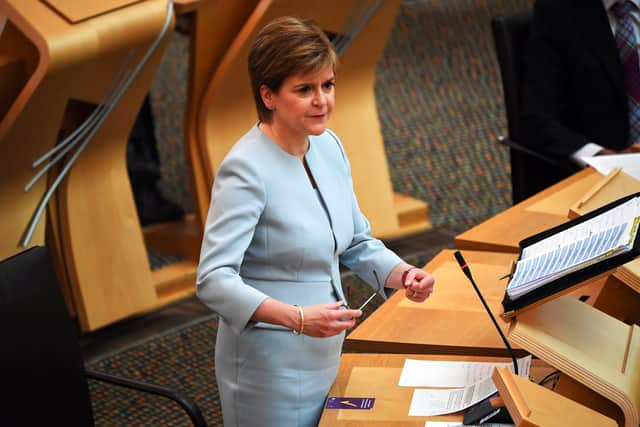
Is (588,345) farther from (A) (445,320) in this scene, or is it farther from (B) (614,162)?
(B) (614,162)

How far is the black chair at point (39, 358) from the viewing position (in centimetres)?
196

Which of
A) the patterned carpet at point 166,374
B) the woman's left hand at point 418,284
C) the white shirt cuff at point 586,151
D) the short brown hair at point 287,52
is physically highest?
the short brown hair at point 287,52

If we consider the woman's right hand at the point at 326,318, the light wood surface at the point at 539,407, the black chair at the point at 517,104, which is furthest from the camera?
the black chair at the point at 517,104

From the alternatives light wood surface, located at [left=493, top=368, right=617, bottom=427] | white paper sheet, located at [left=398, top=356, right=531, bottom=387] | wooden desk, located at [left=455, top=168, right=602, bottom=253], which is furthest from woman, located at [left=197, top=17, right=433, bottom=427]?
wooden desk, located at [left=455, top=168, right=602, bottom=253]

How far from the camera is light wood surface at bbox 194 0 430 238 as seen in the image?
3.91 meters

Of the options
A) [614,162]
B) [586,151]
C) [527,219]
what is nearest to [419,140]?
[586,151]

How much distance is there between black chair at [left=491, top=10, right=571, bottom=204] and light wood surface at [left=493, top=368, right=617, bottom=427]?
167 centimetres

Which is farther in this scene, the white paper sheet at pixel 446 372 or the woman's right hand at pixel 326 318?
the white paper sheet at pixel 446 372

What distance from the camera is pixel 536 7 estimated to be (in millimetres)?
3422

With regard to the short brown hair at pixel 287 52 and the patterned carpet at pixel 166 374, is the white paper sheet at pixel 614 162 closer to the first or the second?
the patterned carpet at pixel 166 374

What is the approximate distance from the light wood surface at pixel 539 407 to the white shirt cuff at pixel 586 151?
→ 168 centimetres

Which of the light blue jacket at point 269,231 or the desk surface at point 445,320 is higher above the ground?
the light blue jacket at point 269,231

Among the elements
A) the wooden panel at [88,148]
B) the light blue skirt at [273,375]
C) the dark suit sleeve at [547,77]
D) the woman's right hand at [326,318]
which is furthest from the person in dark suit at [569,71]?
the woman's right hand at [326,318]

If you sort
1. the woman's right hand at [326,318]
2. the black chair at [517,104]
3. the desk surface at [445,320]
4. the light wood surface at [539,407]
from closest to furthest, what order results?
1. the light wood surface at [539,407]
2. the woman's right hand at [326,318]
3. the desk surface at [445,320]
4. the black chair at [517,104]
